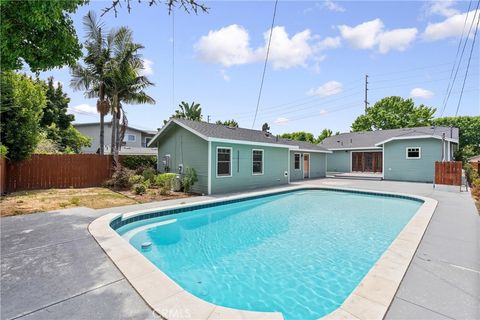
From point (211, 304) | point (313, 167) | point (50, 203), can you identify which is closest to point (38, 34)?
point (50, 203)

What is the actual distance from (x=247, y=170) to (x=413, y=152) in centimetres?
1356

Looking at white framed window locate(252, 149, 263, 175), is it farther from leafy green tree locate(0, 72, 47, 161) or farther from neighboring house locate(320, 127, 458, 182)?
neighboring house locate(320, 127, 458, 182)

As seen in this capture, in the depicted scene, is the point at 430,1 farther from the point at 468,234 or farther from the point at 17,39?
the point at 17,39

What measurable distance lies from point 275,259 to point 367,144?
70.3ft

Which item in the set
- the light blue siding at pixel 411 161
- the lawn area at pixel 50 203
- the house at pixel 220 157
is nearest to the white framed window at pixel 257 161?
the house at pixel 220 157

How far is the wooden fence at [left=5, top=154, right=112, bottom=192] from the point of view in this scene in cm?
1191

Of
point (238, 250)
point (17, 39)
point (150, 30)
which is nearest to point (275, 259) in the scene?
point (238, 250)

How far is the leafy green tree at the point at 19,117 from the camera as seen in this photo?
9422 millimetres

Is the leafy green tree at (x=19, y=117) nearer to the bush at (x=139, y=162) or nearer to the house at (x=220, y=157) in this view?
the bush at (x=139, y=162)

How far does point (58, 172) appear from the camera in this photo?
1316 cm

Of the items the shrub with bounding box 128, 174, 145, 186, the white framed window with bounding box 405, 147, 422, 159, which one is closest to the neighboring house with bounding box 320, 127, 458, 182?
the white framed window with bounding box 405, 147, 422, 159

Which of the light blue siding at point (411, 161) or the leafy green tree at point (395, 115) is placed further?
the leafy green tree at point (395, 115)

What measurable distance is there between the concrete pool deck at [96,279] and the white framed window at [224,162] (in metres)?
7.13

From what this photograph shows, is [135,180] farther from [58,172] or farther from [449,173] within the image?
[449,173]
